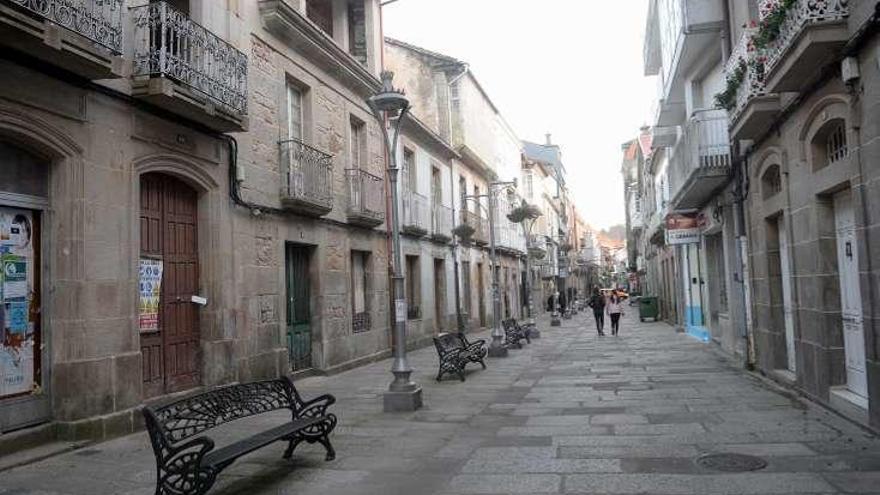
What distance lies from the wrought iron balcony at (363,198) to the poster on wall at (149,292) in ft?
19.5

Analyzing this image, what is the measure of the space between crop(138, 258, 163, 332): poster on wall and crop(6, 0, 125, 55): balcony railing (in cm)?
269

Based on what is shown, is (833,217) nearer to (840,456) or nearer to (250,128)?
(840,456)

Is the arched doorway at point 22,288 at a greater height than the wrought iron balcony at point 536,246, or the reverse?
the wrought iron balcony at point 536,246

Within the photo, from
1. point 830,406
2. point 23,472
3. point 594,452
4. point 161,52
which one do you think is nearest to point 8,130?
point 161,52

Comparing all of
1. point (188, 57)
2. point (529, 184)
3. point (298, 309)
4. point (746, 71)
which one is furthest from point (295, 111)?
point (529, 184)

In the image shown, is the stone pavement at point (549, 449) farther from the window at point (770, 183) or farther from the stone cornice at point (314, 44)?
the stone cornice at point (314, 44)

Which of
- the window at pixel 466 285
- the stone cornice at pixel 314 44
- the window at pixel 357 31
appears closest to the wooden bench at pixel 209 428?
the stone cornice at pixel 314 44

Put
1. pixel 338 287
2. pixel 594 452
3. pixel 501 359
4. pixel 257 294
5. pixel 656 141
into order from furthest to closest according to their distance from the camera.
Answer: pixel 656 141 < pixel 501 359 < pixel 338 287 < pixel 257 294 < pixel 594 452

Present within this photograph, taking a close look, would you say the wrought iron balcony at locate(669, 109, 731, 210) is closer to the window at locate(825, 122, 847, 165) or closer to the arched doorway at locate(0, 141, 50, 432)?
the window at locate(825, 122, 847, 165)

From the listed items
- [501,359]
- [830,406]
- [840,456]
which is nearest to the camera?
[840,456]

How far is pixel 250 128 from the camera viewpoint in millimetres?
11047

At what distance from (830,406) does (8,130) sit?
9.11 metres

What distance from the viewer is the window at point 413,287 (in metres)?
19.2

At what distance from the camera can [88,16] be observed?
22.8 feet
